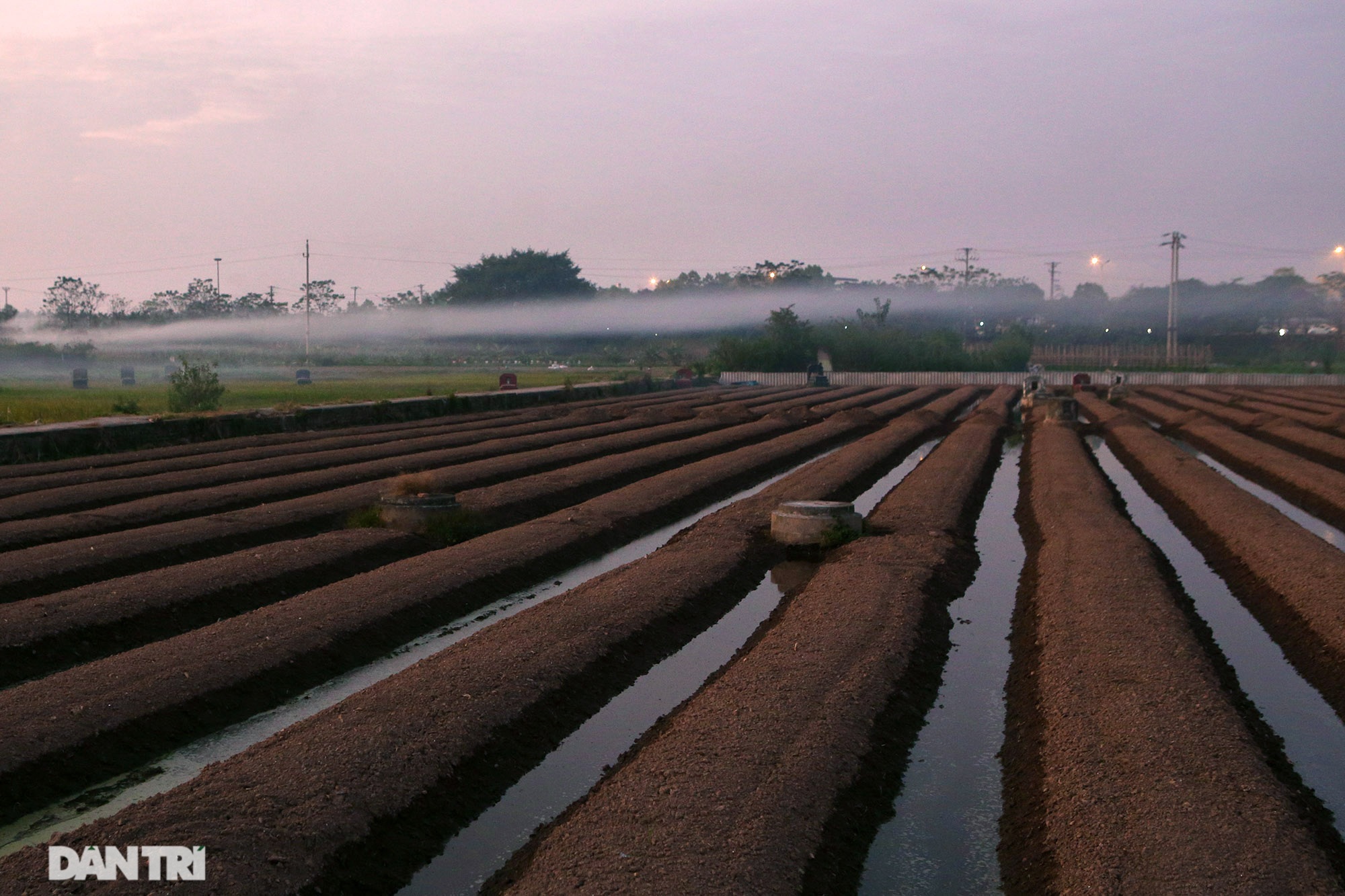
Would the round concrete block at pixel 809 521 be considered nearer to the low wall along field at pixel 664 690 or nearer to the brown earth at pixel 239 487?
the low wall along field at pixel 664 690

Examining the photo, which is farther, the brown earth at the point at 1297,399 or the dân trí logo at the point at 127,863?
the brown earth at the point at 1297,399

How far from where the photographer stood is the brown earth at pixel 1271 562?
1179 centimetres

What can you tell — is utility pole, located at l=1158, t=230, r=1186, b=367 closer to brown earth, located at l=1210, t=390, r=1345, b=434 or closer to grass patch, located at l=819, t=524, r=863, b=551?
Answer: brown earth, located at l=1210, t=390, r=1345, b=434

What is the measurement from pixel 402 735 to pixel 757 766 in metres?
2.48

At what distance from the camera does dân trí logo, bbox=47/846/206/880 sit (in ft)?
21.0

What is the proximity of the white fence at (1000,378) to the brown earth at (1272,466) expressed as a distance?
118 feet

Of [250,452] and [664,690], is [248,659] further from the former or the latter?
[250,452]

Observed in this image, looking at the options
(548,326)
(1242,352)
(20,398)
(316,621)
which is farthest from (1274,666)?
(548,326)

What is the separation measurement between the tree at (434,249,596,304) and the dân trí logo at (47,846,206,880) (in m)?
129

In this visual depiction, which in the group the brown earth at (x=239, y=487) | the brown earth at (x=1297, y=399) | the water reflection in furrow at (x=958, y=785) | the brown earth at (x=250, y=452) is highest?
the brown earth at (x=1297, y=399)

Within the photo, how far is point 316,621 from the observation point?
39.5 feet

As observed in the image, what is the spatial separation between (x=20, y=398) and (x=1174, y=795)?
46.9 m

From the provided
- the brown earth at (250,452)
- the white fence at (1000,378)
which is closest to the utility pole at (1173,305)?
the white fence at (1000,378)

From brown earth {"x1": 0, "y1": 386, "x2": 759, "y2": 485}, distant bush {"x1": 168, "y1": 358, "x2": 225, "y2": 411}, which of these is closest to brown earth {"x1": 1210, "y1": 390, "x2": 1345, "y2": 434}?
brown earth {"x1": 0, "y1": 386, "x2": 759, "y2": 485}
